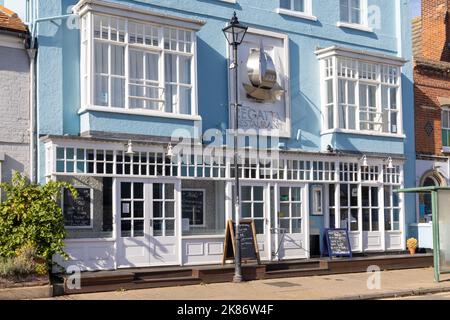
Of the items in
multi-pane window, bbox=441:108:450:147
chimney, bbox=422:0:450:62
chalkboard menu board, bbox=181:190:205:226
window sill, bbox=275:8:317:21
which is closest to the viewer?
chalkboard menu board, bbox=181:190:205:226

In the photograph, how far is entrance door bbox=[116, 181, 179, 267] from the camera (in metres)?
15.1

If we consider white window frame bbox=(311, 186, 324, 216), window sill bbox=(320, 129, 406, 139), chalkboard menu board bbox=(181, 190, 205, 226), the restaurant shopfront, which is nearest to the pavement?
the restaurant shopfront

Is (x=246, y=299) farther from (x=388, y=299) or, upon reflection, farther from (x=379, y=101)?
(x=379, y=101)

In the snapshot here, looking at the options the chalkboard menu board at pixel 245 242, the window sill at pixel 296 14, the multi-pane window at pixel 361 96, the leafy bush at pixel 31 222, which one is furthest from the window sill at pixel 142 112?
the multi-pane window at pixel 361 96

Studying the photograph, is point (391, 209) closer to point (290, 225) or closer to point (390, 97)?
point (390, 97)

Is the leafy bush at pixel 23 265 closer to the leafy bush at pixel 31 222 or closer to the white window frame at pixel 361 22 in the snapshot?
the leafy bush at pixel 31 222

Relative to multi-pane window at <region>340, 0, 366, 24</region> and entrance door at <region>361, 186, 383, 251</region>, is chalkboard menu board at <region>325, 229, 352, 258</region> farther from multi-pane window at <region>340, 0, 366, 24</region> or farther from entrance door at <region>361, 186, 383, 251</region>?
multi-pane window at <region>340, 0, 366, 24</region>

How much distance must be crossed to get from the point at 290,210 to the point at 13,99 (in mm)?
8257

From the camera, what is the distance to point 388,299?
13.7 m

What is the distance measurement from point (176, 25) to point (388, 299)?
28.0 ft

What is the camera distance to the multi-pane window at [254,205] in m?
17.4

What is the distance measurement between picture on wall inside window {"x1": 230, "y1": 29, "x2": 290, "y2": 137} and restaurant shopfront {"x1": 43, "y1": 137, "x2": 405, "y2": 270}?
3.74 feet

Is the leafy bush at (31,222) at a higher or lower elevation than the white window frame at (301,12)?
lower

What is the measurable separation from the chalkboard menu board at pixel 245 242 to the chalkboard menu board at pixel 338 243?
2795 mm
